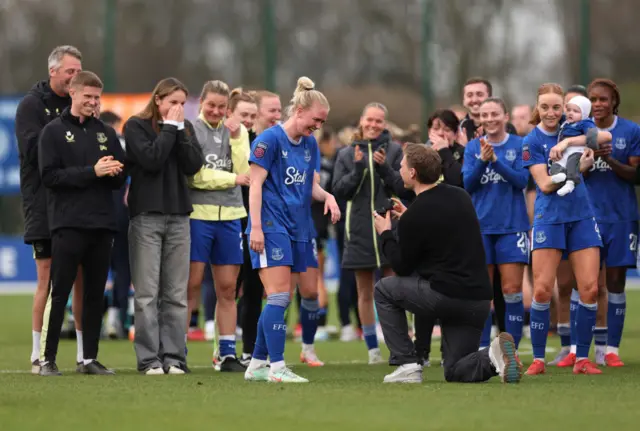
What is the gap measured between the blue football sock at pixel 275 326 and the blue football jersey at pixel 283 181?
46cm

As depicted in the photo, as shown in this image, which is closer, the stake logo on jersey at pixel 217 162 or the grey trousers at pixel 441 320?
the grey trousers at pixel 441 320

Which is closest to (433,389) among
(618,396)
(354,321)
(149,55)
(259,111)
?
(618,396)

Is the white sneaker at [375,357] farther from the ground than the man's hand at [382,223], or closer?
closer

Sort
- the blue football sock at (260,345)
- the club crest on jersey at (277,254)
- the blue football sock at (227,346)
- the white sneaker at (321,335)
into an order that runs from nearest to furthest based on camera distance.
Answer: the club crest on jersey at (277,254), the blue football sock at (260,345), the blue football sock at (227,346), the white sneaker at (321,335)

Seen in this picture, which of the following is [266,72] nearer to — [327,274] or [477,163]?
[327,274]

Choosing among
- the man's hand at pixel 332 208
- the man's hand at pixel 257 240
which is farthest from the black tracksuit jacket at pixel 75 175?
the man's hand at pixel 332 208

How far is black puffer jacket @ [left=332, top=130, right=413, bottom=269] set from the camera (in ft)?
37.5

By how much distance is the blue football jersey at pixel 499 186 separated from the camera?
10422 millimetres

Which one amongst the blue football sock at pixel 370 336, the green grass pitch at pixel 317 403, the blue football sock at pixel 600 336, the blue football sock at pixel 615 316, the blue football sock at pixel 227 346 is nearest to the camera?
the green grass pitch at pixel 317 403

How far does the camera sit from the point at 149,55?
117 feet

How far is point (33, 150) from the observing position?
9.90 m

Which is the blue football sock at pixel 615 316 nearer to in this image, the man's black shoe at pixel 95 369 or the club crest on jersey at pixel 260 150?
the club crest on jersey at pixel 260 150

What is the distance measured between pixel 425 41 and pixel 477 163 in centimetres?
1485

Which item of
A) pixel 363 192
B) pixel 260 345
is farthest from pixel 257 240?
pixel 363 192
